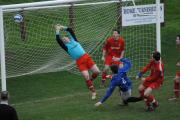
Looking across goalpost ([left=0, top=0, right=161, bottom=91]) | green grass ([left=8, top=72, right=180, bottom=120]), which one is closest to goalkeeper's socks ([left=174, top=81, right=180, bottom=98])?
green grass ([left=8, top=72, right=180, bottom=120])

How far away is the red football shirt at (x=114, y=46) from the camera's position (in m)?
17.4

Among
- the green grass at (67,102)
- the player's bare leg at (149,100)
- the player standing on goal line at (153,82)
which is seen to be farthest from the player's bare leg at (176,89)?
the player's bare leg at (149,100)

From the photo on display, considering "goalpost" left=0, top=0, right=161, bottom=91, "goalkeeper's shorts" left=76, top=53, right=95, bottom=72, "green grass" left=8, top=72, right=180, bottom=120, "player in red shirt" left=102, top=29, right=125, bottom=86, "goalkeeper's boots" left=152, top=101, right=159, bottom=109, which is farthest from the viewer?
"goalpost" left=0, top=0, right=161, bottom=91

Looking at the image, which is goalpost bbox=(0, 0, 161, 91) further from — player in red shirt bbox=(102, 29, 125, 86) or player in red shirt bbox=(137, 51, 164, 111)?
player in red shirt bbox=(137, 51, 164, 111)

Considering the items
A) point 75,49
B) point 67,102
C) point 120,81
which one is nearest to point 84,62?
point 75,49

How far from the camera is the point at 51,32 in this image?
744 inches

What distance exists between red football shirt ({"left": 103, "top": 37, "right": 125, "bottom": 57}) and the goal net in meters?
1.27

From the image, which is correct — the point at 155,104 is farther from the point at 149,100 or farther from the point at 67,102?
the point at 67,102

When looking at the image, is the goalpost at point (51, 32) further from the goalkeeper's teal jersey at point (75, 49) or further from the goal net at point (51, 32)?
the goalkeeper's teal jersey at point (75, 49)

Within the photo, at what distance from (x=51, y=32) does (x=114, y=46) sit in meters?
2.61

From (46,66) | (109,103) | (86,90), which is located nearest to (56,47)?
(46,66)

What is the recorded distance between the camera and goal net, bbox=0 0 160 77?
59.5 ft

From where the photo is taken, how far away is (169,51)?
23.6m

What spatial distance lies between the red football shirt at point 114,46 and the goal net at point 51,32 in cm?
127
